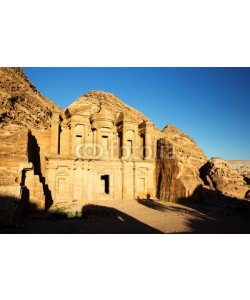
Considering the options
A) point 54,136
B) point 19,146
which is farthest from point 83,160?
point 19,146

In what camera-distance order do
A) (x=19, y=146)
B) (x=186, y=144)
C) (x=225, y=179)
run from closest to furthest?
(x=19, y=146), (x=225, y=179), (x=186, y=144)

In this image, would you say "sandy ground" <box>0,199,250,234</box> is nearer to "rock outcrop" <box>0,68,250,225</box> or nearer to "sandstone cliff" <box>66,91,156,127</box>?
"rock outcrop" <box>0,68,250,225</box>

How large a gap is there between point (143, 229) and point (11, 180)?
8.11 metres

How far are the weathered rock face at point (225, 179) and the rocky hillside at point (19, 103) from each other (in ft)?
68.3

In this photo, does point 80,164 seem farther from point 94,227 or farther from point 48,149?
point 94,227

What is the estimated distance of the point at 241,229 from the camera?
385 inches

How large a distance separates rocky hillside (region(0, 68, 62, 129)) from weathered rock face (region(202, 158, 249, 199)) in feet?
68.3

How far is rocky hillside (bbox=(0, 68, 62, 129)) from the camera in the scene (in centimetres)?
1988

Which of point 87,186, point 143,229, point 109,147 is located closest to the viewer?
point 143,229

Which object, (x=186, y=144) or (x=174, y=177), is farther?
(x=186, y=144)

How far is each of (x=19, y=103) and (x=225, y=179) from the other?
2616 cm

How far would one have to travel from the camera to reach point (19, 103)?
22.8m

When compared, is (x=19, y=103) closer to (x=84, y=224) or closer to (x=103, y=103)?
(x=103, y=103)

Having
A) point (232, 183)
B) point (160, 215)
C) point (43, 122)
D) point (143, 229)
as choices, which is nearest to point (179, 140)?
point (232, 183)
